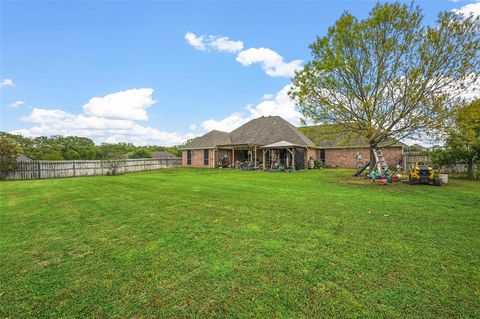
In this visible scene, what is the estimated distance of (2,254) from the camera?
3355 mm

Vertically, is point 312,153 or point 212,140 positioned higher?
point 212,140

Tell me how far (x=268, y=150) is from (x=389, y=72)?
1303 centimetres

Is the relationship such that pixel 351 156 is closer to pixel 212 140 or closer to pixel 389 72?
pixel 389 72

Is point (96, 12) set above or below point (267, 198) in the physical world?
above

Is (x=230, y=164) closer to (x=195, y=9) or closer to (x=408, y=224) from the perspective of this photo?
(x=195, y=9)

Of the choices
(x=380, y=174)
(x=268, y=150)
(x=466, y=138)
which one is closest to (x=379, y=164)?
(x=380, y=174)

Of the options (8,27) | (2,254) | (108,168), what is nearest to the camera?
(2,254)

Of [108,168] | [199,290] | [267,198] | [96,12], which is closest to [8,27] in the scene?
[96,12]

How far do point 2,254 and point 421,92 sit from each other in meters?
15.7

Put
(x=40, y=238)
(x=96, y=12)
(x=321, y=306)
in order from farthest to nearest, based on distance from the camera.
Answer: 1. (x=96, y=12)
2. (x=40, y=238)
3. (x=321, y=306)

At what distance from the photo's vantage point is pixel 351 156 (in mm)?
24234

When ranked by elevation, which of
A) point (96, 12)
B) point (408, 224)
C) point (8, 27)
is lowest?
point (408, 224)

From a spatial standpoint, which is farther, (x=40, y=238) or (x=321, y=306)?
(x=40, y=238)

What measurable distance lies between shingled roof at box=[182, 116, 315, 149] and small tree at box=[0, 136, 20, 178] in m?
14.8
